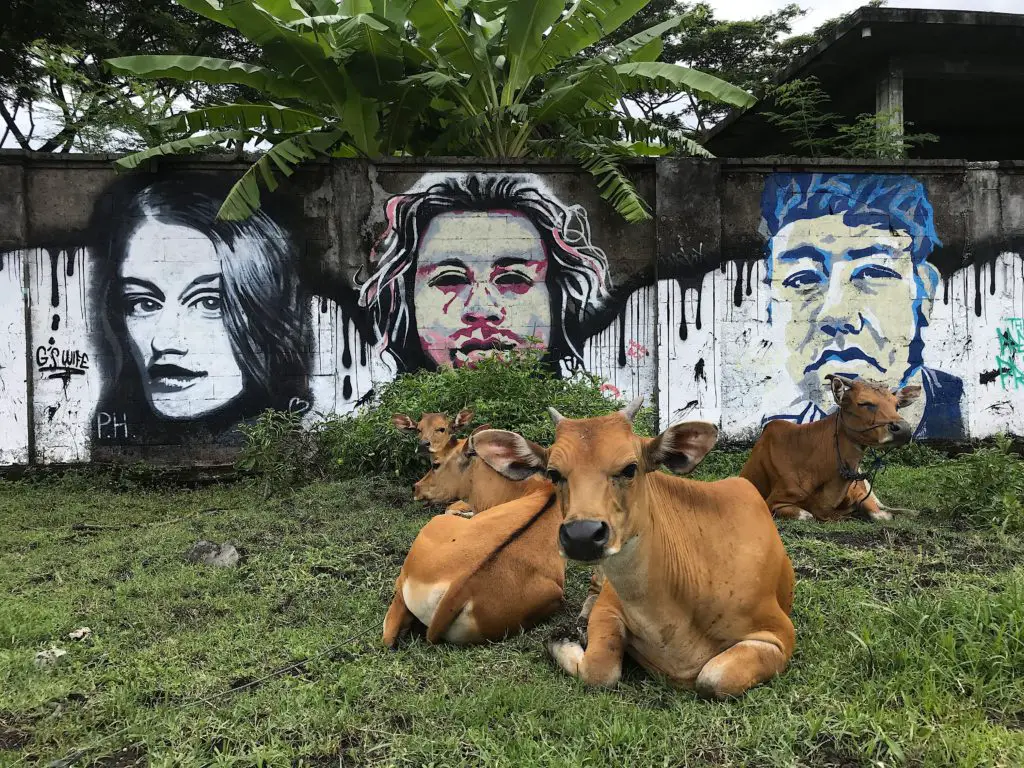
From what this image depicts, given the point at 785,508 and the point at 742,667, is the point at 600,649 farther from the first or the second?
the point at 785,508

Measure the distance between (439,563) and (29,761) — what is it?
1.66 meters

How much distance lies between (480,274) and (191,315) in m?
3.17

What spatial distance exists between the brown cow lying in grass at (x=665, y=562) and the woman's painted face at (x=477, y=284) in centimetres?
583

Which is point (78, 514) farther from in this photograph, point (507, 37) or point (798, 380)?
point (798, 380)

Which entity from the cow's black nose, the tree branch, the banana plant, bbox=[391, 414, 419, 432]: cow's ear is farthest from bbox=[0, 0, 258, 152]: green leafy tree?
the cow's black nose

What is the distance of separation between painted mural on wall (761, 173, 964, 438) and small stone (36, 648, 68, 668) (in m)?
7.47

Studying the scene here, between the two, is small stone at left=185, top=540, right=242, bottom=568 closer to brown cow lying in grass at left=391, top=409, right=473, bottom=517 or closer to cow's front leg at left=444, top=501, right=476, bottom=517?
cow's front leg at left=444, top=501, right=476, bottom=517

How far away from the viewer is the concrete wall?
8.68 m

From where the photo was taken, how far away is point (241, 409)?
885 cm

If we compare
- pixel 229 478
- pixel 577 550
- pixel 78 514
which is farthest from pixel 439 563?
pixel 229 478

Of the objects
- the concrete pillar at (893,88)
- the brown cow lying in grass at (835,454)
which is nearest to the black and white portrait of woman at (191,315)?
the brown cow lying in grass at (835,454)

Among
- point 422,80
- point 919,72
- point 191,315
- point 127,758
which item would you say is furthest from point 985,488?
point 919,72

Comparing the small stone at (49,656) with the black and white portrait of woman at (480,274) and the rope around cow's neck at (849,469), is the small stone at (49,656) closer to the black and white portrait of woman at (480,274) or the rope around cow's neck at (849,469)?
the rope around cow's neck at (849,469)

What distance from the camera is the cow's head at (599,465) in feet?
8.94
